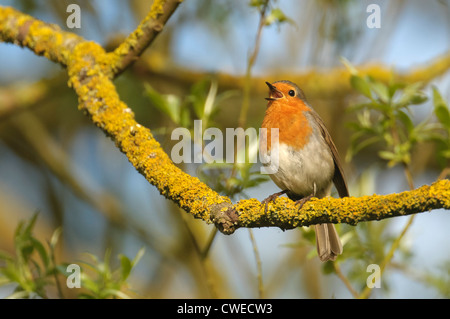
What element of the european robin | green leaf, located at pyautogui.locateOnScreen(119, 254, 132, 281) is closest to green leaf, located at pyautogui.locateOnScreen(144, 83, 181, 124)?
the european robin

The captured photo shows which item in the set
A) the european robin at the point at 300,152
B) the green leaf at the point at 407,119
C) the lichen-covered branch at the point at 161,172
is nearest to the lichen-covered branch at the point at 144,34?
the lichen-covered branch at the point at 161,172

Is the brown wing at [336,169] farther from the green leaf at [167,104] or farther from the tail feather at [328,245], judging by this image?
the green leaf at [167,104]

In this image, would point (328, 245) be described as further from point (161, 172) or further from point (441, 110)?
point (161, 172)

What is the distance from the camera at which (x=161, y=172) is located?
275cm

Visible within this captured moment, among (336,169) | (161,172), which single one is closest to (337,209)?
(161,172)

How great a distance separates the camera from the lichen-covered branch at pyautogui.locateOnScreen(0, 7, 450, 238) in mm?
2170

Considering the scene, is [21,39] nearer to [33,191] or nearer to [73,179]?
[73,179]

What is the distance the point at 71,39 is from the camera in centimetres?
350

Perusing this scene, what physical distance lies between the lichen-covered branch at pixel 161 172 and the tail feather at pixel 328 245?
1090 millimetres

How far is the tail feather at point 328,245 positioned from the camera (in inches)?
137

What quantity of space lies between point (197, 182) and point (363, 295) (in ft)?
4.57

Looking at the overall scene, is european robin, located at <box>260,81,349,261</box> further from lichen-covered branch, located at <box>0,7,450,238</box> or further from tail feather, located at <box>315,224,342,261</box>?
lichen-covered branch, located at <box>0,7,450,238</box>

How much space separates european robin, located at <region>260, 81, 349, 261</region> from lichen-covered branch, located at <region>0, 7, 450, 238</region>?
1.29 metres
